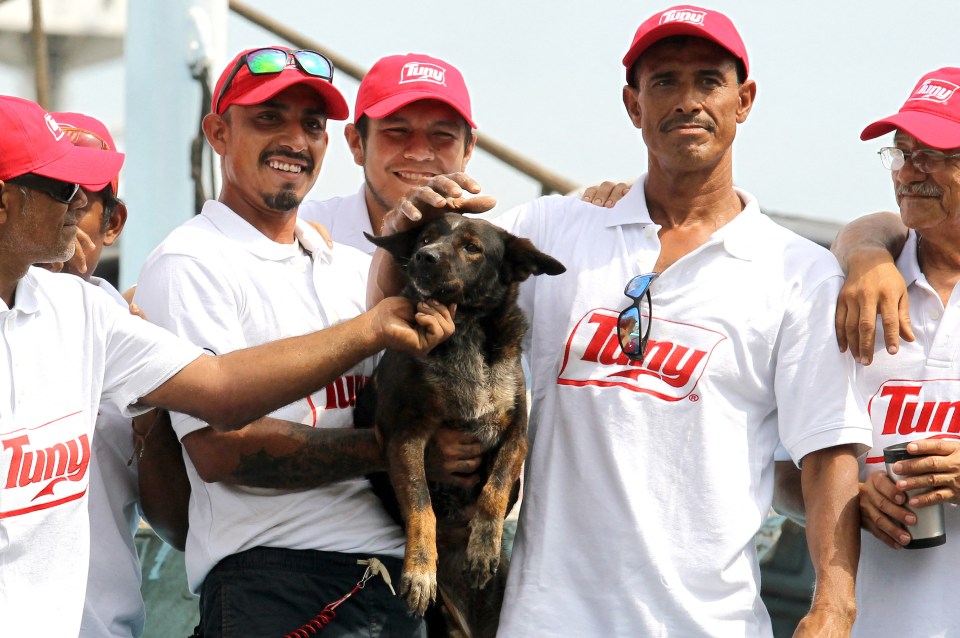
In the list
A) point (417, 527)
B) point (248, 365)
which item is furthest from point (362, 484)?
point (248, 365)

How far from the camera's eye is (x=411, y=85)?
4.04 m

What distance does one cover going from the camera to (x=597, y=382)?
3.22 m

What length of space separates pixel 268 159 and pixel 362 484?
3.41ft

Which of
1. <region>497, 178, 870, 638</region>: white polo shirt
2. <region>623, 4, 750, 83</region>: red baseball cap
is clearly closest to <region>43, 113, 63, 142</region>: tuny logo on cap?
<region>497, 178, 870, 638</region>: white polo shirt

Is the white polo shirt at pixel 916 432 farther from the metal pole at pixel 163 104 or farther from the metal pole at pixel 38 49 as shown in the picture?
the metal pole at pixel 38 49

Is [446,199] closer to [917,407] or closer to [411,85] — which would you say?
[411,85]

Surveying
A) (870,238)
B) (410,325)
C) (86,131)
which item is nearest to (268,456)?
(410,325)

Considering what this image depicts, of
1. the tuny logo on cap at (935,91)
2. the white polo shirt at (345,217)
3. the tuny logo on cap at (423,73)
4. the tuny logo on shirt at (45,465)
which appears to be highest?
the tuny logo on cap at (935,91)

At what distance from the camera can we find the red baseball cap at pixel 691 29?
3.36m

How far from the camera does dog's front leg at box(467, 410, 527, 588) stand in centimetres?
349

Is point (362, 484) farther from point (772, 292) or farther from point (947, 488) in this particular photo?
point (947, 488)

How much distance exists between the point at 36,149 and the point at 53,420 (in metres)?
0.65

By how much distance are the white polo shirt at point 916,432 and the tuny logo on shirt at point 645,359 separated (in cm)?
52

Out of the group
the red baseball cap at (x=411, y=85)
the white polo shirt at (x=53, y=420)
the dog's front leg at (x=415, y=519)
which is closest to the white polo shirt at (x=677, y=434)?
the dog's front leg at (x=415, y=519)
